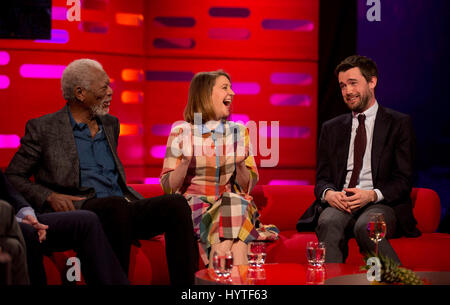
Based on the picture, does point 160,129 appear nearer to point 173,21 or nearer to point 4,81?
point 173,21

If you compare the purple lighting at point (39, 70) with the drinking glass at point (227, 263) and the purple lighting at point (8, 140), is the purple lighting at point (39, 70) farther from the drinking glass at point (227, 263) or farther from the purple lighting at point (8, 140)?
the drinking glass at point (227, 263)

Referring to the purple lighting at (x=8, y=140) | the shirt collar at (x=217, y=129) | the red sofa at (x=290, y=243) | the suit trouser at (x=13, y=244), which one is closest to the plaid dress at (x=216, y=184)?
the shirt collar at (x=217, y=129)

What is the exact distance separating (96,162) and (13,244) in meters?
1.10

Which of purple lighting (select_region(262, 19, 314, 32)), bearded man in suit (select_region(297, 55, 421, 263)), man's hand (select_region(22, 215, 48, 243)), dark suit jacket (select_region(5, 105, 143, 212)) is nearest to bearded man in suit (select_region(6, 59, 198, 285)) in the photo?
dark suit jacket (select_region(5, 105, 143, 212))

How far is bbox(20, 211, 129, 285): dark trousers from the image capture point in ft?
9.04

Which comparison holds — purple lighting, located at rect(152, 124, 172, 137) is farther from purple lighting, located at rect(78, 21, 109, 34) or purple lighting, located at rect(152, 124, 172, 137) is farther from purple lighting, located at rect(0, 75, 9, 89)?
purple lighting, located at rect(0, 75, 9, 89)

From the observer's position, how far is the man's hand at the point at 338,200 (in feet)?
11.7

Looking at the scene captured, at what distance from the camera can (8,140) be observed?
14.8ft

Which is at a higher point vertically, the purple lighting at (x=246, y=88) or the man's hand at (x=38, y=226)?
the purple lighting at (x=246, y=88)

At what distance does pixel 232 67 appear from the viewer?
4.94 meters

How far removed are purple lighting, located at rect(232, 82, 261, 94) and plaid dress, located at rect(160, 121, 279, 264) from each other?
1.28 m

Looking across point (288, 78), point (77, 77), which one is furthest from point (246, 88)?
point (77, 77)

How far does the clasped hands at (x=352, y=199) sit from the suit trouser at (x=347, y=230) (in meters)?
0.03
